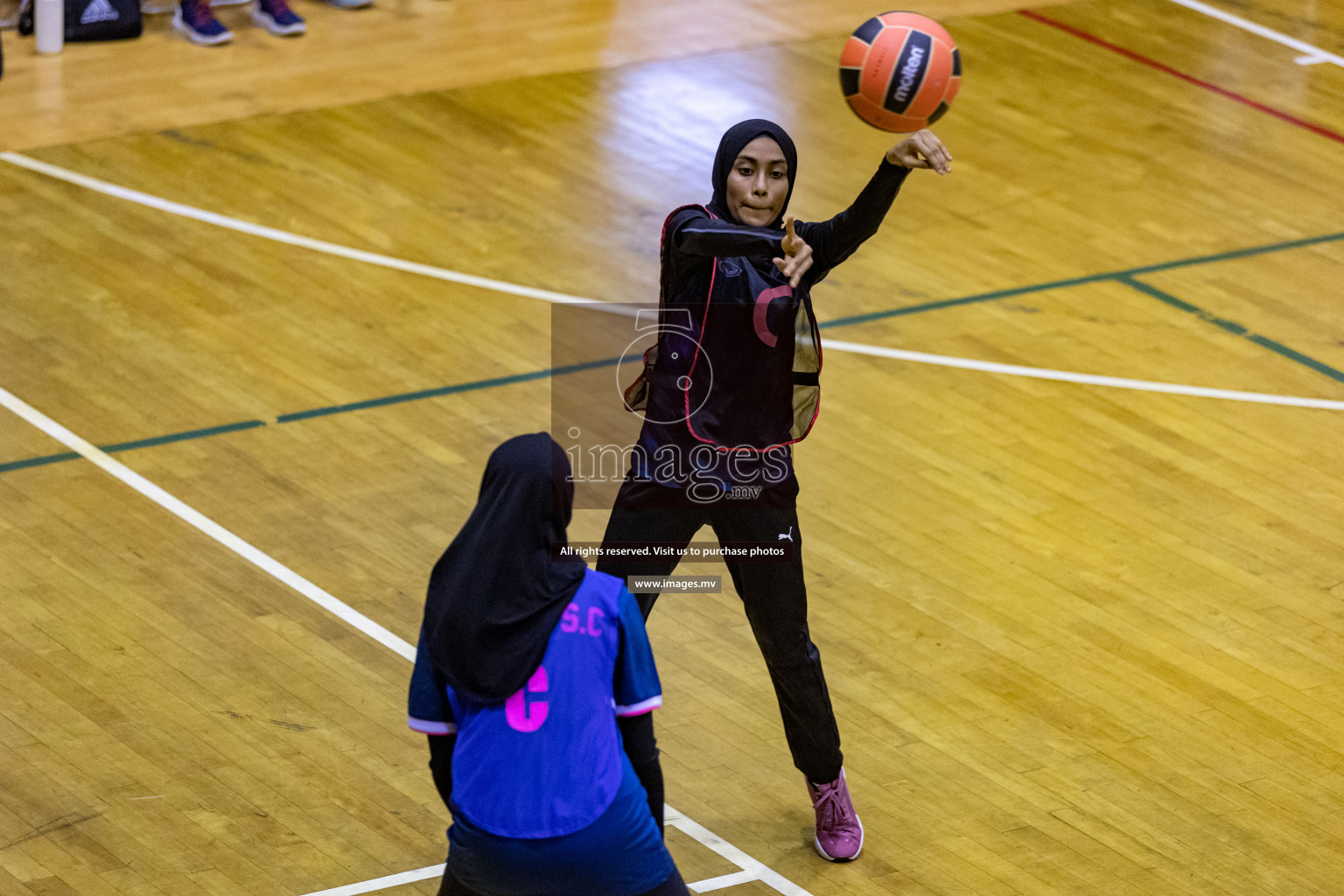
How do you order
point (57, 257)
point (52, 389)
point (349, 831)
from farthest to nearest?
point (57, 257) → point (52, 389) → point (349, 831)

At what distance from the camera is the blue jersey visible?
3.78 metres

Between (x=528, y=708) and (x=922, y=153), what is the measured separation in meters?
1.80

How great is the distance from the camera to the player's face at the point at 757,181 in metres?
5.04

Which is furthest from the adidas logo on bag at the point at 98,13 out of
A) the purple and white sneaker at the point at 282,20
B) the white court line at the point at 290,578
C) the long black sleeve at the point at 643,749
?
the long black sleeve at the point at 643,749

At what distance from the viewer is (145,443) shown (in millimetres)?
7793

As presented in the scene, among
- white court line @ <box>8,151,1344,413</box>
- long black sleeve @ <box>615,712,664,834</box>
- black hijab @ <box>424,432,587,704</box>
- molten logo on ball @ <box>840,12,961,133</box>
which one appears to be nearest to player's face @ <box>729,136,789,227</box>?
molten logo on ball @ <box>840,12,961,133</box>

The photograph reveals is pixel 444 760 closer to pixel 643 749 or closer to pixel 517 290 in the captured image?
pixel 643 749

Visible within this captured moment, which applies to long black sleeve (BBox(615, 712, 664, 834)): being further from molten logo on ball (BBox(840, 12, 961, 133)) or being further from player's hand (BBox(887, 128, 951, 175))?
molten logo on ball (BBox(840, 12, 961, 133))

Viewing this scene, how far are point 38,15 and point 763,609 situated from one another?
7956 millimetres

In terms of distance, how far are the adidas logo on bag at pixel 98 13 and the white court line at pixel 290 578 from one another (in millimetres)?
4520

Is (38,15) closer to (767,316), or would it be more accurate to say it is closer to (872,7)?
(872,7)

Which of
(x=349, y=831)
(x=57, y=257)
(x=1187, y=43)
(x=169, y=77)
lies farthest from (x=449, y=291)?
(x=1187, y=43)

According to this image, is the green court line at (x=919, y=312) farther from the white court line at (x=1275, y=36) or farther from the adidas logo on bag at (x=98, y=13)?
the adidas logo on bag at (x=98, y=13)

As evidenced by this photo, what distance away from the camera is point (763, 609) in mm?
5312
